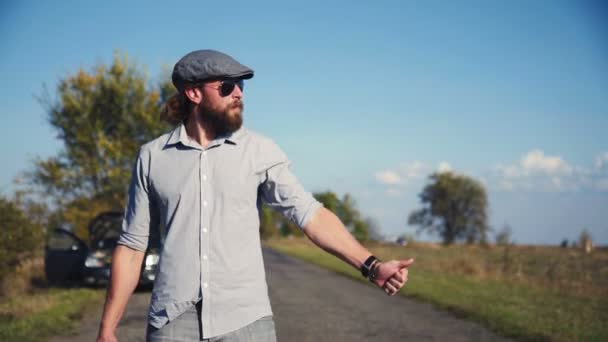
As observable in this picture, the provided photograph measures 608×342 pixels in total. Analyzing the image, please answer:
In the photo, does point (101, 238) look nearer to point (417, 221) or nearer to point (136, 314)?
point (136, 314)

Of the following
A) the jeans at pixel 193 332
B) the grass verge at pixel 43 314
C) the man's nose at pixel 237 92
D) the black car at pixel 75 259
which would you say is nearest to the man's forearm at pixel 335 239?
the jeans at pixel 193 332

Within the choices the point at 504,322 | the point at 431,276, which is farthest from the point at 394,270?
the point at 431,276

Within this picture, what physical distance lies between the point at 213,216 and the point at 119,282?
54 centimetres

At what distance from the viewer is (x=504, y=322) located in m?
9.36

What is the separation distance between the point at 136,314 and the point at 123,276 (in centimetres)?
823

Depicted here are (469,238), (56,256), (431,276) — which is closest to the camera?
(56,256)

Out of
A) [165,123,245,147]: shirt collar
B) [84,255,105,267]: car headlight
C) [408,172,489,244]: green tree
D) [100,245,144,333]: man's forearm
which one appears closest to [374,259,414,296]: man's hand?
[165,123,245,147]: shirt collar

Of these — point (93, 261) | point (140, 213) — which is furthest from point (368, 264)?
point (93, 261)

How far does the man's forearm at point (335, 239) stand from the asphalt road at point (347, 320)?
218 inches

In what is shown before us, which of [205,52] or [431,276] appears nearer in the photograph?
[205,52]

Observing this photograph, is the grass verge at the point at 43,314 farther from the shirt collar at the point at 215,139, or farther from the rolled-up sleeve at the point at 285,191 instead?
the rolled-up sleeve at the point at 285,191

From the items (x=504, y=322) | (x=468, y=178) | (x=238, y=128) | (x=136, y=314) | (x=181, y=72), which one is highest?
(x=468, y=178)

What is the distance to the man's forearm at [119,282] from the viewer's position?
278 cm

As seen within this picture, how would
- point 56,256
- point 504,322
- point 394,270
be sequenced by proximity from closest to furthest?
1. point 394,270
2. point 504,322
3. point 56,256
